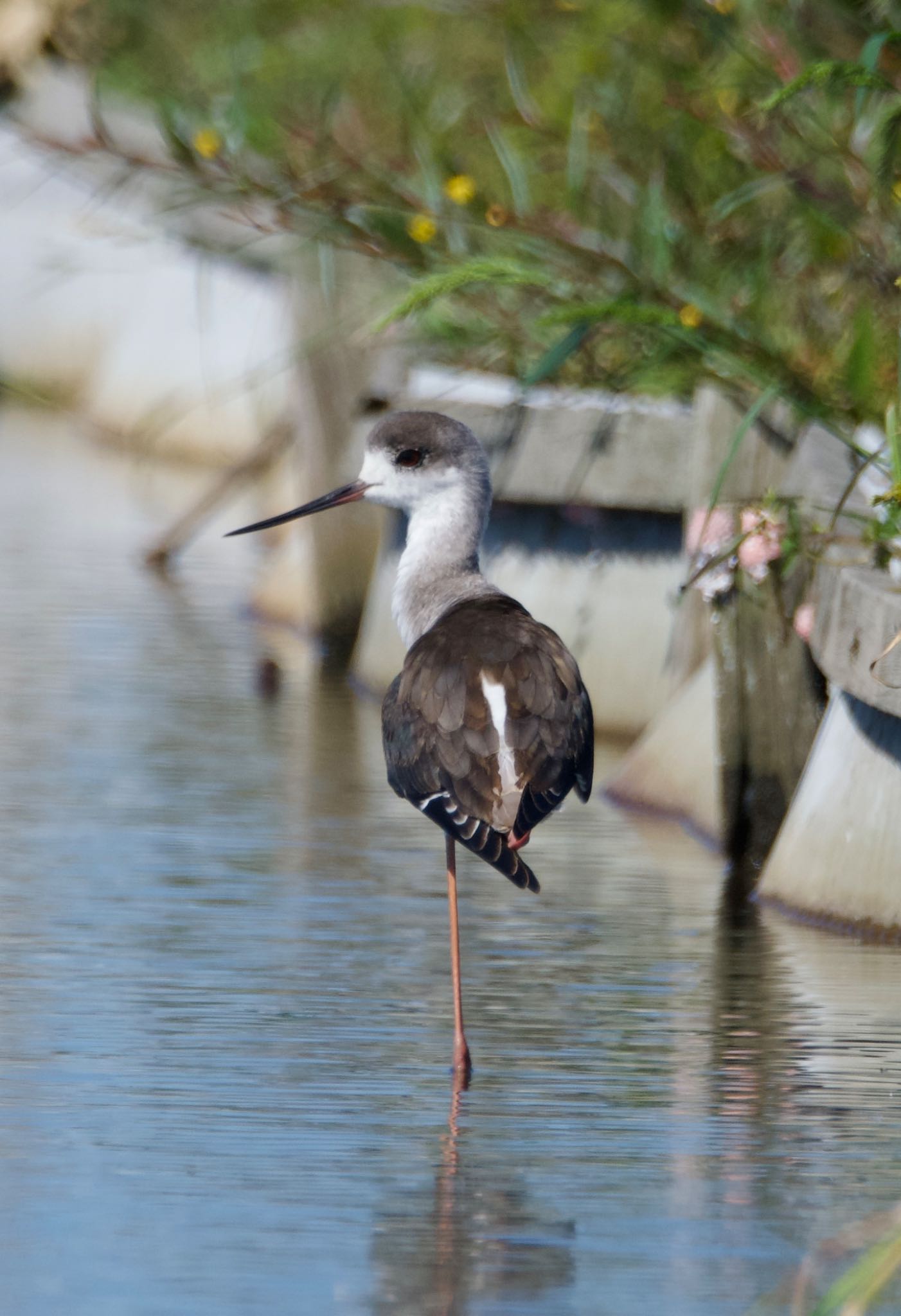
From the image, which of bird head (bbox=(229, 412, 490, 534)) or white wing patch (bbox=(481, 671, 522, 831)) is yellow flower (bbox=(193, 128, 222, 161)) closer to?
bird head (bbox=(229, 412, 490, 534))

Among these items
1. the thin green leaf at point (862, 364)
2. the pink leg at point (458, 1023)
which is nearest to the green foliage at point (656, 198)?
the thin green leaf at point (862, 364)

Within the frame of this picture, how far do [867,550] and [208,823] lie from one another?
6.93 ft

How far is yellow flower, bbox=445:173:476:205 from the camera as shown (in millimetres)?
7875

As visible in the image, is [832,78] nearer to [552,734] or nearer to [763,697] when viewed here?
[763,697]

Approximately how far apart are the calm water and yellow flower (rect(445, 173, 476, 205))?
1835 millimetres

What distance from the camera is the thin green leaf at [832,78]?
5914mm

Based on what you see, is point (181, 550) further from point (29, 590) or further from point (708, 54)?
point (708, 54)

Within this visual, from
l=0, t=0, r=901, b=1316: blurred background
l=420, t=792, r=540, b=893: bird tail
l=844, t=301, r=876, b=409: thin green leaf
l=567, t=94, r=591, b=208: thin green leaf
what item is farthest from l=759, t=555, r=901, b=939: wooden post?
l=567, t=94, r=591, b=208: thin green leaf

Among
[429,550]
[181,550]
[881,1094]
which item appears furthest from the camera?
[181,550]

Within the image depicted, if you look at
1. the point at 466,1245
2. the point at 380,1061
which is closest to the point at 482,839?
the point at 380,1061

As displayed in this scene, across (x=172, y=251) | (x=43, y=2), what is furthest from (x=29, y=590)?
(x=43, y=2)

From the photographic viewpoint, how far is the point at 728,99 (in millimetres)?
9055

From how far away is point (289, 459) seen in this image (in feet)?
47.4

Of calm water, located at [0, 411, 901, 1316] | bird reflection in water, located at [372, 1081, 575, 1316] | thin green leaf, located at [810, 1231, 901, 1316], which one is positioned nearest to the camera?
thin green leaf, located at [810, 1231, 901, 1316]
